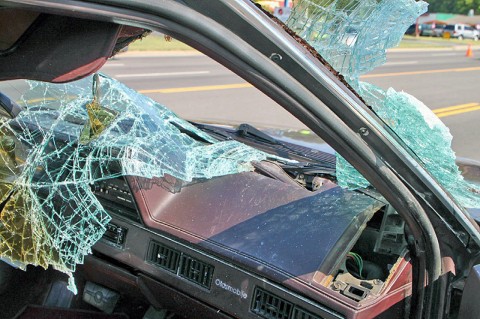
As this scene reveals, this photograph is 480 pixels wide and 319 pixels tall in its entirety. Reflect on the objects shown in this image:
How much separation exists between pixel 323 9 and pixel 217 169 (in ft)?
3.48

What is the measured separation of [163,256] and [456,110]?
1112 cm

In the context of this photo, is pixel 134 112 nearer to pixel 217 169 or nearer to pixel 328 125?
pixel 217 169

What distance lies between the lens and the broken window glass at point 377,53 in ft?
6.30

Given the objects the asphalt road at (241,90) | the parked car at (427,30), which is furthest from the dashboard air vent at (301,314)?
the parked car at (427,30)

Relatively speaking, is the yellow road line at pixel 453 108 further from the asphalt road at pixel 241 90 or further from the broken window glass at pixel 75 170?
the broken window glass at pixel 75 170

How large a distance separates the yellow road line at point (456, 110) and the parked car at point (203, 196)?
895 centimetres

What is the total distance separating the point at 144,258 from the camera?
8.43 ft

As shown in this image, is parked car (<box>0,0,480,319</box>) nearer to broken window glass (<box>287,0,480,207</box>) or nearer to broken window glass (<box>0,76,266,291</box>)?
broken window glass (<box>0,76,266,291</box>)

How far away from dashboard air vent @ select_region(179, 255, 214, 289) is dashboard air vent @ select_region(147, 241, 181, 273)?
0.04 metres

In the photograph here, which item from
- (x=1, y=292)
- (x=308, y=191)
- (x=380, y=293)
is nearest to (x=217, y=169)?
(x=308, y=191)

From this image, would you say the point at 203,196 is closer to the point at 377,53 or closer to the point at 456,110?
the point at 377,53

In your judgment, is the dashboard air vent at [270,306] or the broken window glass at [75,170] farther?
the broken window glass at [75,170]

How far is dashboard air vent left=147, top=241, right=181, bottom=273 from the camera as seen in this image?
248 centimetres

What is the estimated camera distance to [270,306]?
218 cm
